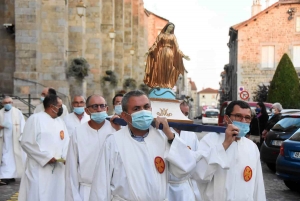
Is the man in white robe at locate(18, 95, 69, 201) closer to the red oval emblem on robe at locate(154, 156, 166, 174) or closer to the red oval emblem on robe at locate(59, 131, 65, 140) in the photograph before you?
the red oval emblem on robe at locate(59, 131, 65, 140)

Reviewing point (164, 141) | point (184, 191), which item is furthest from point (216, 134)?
point (184, 191)

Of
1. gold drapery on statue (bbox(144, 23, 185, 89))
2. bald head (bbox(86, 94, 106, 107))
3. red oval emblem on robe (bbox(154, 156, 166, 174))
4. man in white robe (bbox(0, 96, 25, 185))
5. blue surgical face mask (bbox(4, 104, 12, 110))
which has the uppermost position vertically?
gold drapery on statue (bbox(144, 23, 185, 89))

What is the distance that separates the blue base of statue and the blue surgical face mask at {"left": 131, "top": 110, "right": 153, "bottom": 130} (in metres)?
2.92

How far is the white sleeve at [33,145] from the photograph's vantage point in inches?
345

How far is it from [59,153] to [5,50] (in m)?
16.0

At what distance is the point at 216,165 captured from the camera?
541 cm

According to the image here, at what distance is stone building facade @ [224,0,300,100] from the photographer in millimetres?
49781

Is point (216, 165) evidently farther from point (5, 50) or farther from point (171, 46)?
point (5, 50)

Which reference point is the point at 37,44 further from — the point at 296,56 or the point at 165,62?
the point at 296,56

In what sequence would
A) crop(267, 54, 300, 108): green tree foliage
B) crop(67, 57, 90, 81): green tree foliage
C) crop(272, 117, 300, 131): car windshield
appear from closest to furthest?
crop(272, 117, 300, 131): car windshield
crop(67, 57, 90, 81): green tree foliage
crop(267, 54, 300, 108): green tree foliage

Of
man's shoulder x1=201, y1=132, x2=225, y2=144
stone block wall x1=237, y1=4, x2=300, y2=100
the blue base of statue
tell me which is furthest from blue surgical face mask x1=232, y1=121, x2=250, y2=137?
stone block wall x1=237, y1=4, x2=300, y2=100

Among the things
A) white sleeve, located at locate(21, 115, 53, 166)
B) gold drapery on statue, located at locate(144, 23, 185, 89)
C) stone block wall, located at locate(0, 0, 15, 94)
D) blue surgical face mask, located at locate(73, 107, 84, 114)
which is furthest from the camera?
stone block wall, located at locate(0, 0, 15, 94)

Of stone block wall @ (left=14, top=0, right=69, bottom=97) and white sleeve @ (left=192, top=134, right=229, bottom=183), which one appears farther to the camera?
stone block wall @ (left=14, top=0, right=69, bottom=97)

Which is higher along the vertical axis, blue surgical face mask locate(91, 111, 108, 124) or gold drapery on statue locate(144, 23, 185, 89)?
gold drapery on statue locate(144, 23, 185, 89)
